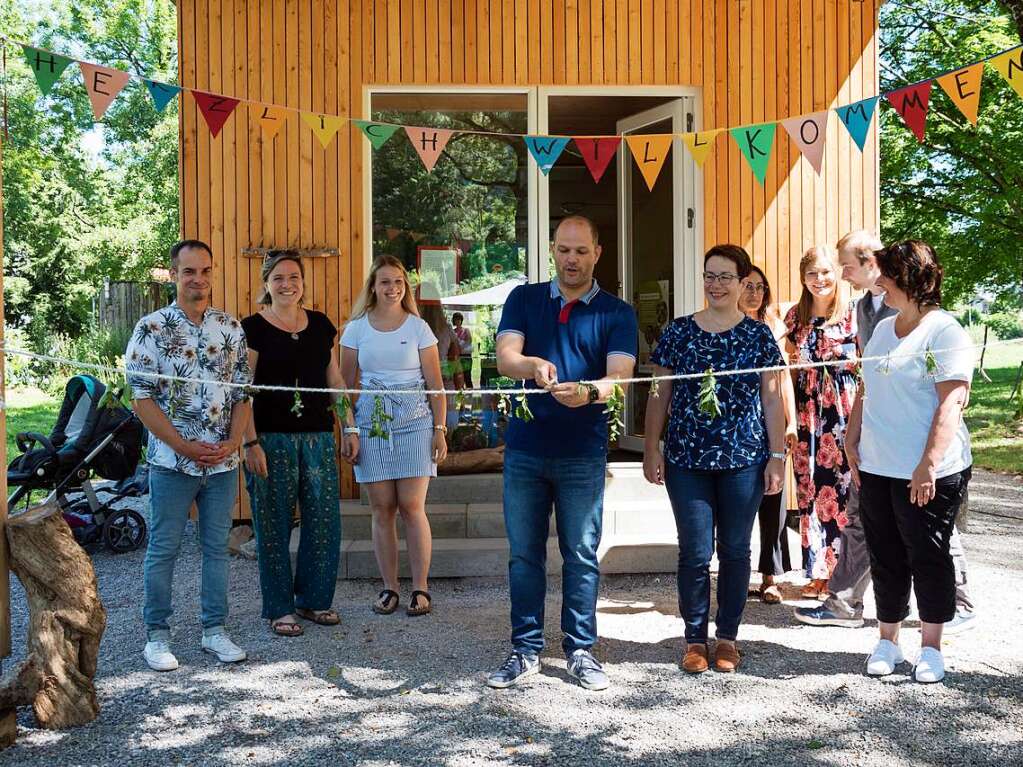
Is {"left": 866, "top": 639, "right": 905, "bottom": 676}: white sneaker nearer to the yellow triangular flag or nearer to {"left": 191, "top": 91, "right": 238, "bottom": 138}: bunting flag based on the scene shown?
the yellow triangular flag

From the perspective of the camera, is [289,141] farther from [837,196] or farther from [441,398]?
[837,196]

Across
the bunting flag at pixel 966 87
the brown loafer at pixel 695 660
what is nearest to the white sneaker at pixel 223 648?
the brown loafer at pixel 695 660

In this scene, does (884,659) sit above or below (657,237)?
below

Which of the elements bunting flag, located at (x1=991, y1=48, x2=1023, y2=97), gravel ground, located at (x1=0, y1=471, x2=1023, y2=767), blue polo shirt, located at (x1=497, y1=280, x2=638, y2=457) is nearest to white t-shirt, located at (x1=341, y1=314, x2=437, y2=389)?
blue polo shirt, located at (x1=497, y1=280, x2=638, y2=457)

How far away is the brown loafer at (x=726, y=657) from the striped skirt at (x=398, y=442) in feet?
5.16

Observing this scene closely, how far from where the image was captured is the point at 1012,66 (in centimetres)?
439

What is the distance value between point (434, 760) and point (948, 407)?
210 centimetres

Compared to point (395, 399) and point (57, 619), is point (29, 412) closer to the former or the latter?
point (395, 399)

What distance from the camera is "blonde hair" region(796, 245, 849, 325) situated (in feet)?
14.9

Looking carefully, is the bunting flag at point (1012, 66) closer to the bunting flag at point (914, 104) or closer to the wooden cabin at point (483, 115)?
the bunting flag at point (914, 104)

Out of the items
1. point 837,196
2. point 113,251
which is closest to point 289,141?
point 837,196

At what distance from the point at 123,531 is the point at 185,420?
2.89m

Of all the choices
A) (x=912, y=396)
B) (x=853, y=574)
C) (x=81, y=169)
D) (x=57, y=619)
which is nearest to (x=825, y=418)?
(x=853, y=574)

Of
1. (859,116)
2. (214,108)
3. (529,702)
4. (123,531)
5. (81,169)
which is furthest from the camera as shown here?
(81,169)
